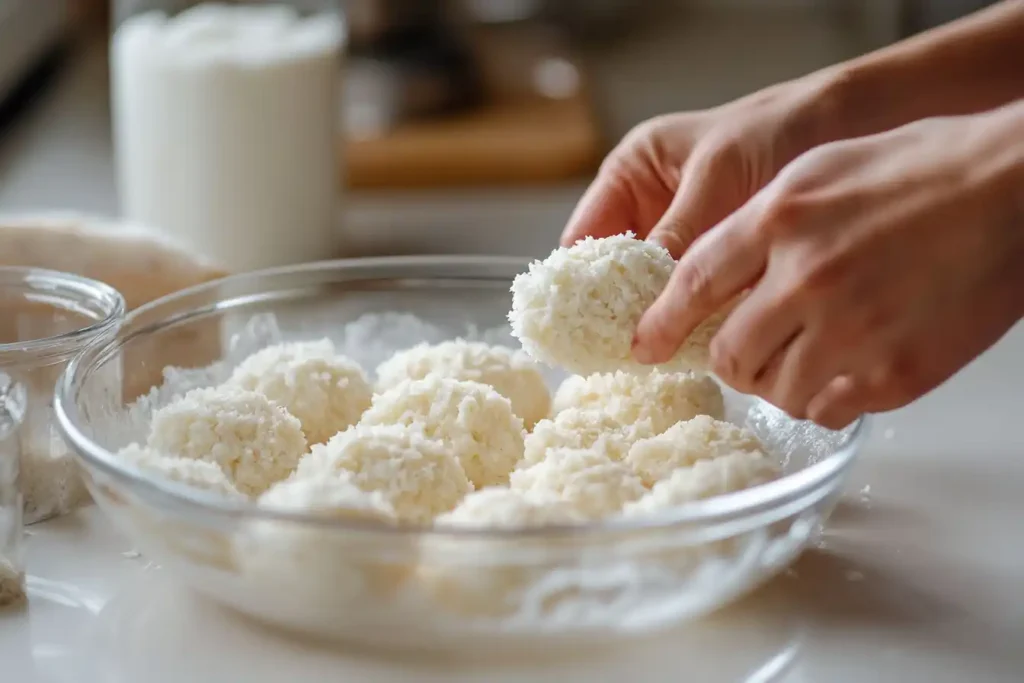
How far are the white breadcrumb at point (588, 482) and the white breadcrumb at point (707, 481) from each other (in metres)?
0.01

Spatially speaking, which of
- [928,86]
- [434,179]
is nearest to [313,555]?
[928,86]

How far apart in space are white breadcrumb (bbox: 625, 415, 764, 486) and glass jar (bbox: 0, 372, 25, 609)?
17.0 inches

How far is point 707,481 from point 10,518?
18.9 inches

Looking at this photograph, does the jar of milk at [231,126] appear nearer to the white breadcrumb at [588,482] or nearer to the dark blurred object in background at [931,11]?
the white breadcrumb at [588,482]

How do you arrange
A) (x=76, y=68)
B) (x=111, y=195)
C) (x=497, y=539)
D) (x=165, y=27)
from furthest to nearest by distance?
(x=76, y=68) < (x=111, y=195) < (x=165, y=27) < (x=497, y=539)

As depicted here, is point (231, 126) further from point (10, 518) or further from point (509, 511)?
point (509, 511)

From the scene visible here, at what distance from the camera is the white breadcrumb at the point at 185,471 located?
2.81 ft

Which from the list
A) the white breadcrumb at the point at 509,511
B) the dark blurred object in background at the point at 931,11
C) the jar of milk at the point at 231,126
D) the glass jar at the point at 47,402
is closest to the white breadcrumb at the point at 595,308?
the white breadcrumb at the point at 509,511

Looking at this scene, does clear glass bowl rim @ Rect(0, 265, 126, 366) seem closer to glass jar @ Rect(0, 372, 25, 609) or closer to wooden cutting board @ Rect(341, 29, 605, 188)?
glass jar @ Rect(0, 372, 25, 609)

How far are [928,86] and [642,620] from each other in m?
0.66

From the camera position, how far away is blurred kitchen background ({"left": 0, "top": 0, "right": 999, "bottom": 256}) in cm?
207

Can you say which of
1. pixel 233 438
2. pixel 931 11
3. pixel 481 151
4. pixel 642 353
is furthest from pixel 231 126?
pixel 931 11

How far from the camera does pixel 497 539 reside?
731mm

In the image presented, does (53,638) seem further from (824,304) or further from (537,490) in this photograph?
(824,304)
